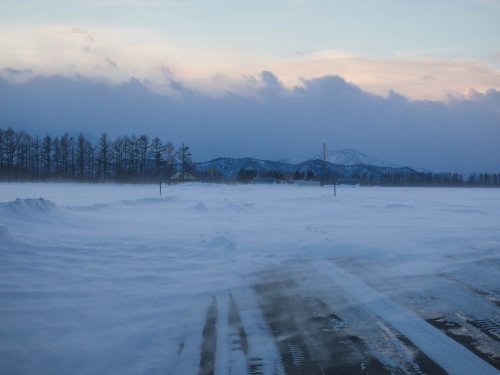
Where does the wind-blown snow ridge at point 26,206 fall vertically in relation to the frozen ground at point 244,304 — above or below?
above

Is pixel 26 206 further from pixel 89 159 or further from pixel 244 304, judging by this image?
pixel 89 159

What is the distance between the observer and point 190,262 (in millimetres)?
11148

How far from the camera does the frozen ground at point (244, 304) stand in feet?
16.9

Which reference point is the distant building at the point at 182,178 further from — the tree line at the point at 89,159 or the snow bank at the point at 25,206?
the snow bank at the point at 25,206

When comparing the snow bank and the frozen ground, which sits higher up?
the snow bank

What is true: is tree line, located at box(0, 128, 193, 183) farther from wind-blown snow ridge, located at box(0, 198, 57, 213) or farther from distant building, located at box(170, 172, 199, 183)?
wind-blown snow ridge, located at box(0, 198, 57, 213)

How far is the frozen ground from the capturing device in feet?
16.9

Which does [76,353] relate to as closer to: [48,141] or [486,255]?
[486,255]

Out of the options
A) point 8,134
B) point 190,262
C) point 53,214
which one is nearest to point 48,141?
point 8,134

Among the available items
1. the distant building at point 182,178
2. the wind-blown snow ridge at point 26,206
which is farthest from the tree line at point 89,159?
the wind-blown snow ridge at point 26,206

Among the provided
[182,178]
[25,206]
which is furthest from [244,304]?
[182,178]

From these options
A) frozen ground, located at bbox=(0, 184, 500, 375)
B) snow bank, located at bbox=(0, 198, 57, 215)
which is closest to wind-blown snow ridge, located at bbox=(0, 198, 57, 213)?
snow bank, located at bbox=(0, 198, 57, 215)

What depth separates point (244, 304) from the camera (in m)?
7.47

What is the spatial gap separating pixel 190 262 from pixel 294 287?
10.7 ft
